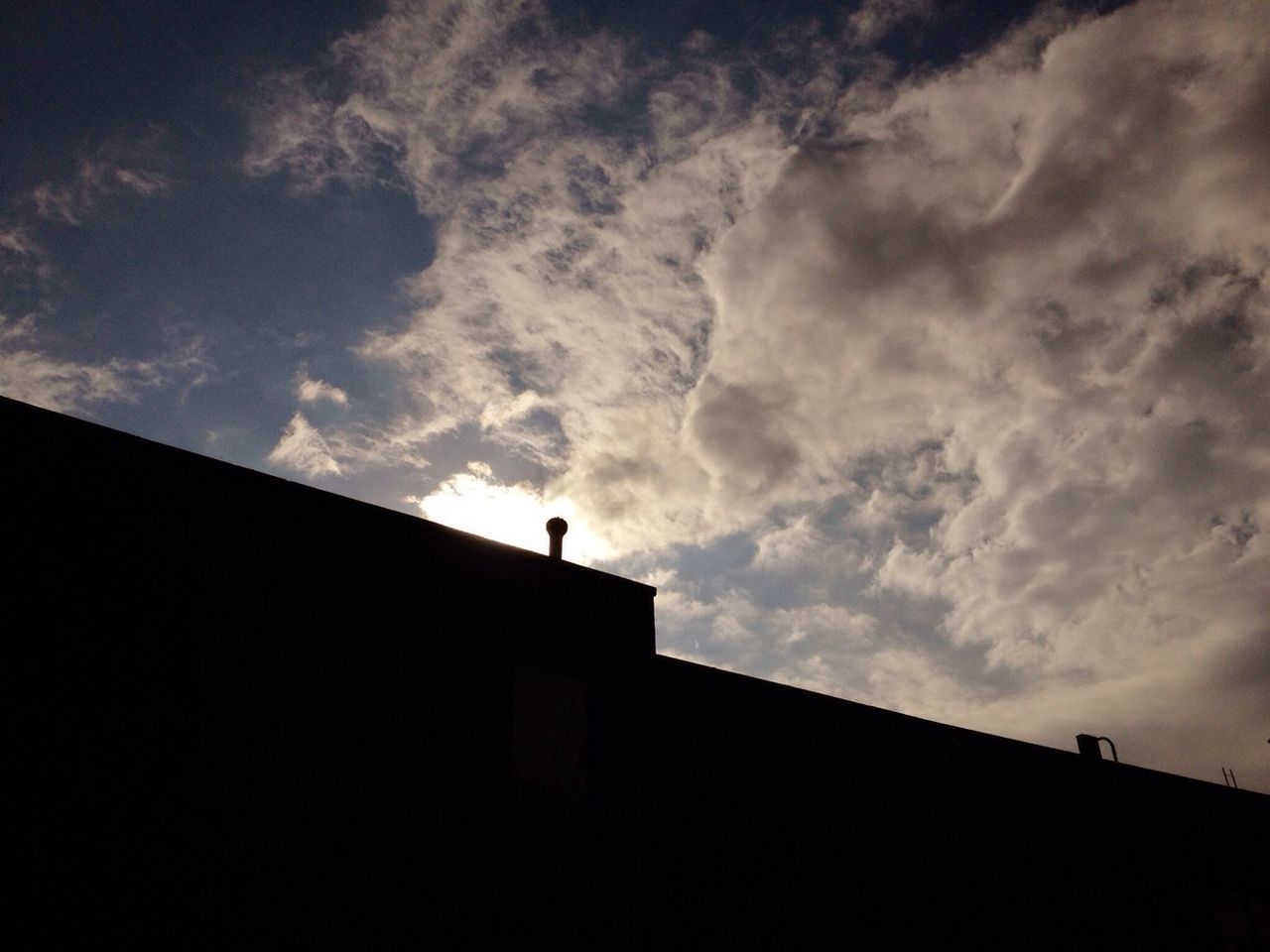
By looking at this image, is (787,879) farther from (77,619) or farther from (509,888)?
(77,619)

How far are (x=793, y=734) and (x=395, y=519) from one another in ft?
27.1

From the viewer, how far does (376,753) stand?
906 centimetres

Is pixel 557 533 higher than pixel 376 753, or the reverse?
pixel 557 533

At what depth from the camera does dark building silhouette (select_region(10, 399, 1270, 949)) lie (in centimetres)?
756

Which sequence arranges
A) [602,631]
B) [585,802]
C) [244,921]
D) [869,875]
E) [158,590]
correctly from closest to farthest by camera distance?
[244,921]
[158,590]
[585,802]
[602,631]
[869,875]

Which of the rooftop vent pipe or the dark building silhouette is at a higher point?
the rooftop vent pipe

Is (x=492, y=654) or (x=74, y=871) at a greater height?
(x=492, y=654)

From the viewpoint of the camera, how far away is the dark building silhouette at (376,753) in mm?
7559

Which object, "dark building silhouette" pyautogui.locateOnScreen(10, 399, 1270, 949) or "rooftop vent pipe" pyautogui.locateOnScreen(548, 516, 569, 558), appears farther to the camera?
"rooftop vent pipe" pyautogui.locateOnScreen(548, 516, 569, 558)

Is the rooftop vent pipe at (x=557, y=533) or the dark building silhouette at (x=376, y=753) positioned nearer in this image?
the dark building silhouette at (x=376, y=753)

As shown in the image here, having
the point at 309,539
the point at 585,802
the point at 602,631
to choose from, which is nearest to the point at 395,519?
the point at 309,539

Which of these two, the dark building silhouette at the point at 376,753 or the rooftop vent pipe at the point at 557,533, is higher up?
the rooftop vent pipe at the point at 557,533

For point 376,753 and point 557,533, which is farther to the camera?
point 557,533

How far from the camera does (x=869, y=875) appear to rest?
13359 mm
